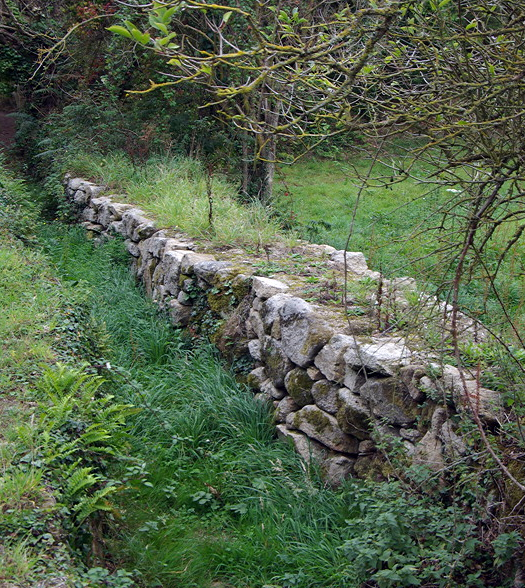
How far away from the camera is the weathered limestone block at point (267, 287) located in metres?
5.31

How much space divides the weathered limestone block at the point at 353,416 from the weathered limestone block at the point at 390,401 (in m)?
0.09

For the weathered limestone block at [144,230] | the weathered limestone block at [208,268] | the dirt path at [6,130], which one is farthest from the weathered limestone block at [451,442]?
the dirt path at [6,130]

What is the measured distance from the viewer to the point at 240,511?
13.1 feet

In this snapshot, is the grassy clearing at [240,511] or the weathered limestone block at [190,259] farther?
the weathered limestone block at [190,259]

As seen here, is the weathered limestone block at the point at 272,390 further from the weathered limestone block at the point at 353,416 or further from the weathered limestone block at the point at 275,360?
the weathered limestone block at the point at 353,416

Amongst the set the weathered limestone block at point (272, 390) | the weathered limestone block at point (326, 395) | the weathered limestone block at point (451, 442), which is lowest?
the weathered limestone block at point (272, 390)

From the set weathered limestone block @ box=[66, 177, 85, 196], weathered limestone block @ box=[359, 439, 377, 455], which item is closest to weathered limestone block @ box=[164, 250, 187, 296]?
weathered limestone block @ box=[359, 439, 377, 455]

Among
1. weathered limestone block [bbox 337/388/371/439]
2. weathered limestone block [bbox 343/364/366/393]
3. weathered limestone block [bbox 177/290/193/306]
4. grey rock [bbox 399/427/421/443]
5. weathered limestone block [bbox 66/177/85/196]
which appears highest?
grey rock [bbox 399/427/421/443]

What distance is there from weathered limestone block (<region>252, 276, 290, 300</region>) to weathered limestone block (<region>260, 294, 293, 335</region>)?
0.12m

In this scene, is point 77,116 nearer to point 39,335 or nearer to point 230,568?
point 39,335

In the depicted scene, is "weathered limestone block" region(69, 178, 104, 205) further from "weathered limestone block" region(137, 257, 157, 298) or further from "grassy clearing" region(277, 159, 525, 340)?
"grassy clearing" region(277, 159, 525, 340)

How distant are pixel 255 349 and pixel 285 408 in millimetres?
766

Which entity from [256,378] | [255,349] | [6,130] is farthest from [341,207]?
[6,130]

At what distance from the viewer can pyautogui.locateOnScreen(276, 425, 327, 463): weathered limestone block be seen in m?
4.23
